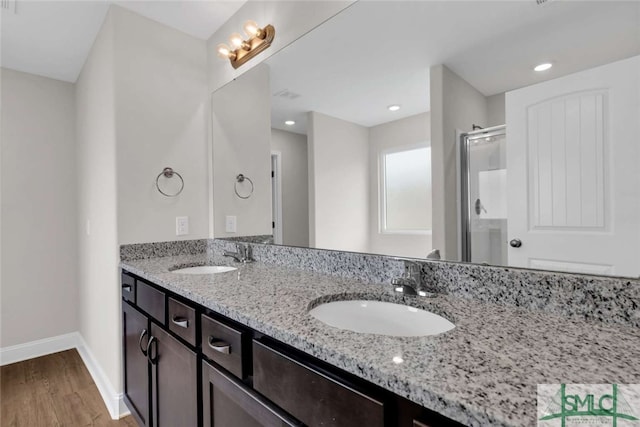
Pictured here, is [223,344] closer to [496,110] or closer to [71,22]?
[496,110]

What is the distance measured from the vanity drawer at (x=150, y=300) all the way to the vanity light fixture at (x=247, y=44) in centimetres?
137

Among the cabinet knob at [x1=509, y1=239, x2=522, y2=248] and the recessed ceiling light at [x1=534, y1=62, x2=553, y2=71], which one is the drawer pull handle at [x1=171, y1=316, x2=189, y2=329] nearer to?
the cabinet knob at [x1=509, y1=239, x2=522, y2=248]

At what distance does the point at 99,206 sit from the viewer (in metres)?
2.10

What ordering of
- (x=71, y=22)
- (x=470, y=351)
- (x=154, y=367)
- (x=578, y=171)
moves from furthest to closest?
1. (x=71, y=22)
2. (x=154, y=367)
3. (x=578, y=171)
4. (x=470, y=351)

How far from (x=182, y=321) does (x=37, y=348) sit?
2.54 meters

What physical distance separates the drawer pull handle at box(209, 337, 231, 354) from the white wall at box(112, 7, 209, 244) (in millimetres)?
1180

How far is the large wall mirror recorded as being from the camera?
0.73m

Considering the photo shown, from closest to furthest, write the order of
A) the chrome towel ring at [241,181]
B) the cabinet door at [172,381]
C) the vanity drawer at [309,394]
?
1. the vanity drawer at [309,394]
2. the cabinet door at [172,381]
3. the chrome towel ring at [241,181]

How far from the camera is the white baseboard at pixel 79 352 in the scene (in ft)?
5.89

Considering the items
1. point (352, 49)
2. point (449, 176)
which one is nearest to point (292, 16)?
point (352, 49)

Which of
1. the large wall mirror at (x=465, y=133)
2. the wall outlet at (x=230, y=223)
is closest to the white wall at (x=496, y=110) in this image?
the large wall mirror at (x=465, y=133)

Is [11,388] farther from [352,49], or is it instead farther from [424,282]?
[352,49]

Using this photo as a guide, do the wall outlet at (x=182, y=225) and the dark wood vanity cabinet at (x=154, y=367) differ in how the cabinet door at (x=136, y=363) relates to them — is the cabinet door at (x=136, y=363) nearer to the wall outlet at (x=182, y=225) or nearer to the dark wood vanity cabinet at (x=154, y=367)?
the dark wood vanity cabinet at (x=154, y=367)

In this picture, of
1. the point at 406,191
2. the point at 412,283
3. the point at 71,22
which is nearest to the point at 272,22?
the point at 406,191
